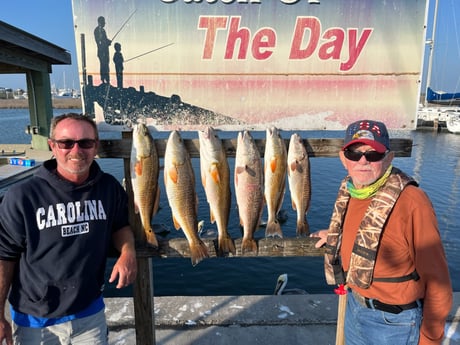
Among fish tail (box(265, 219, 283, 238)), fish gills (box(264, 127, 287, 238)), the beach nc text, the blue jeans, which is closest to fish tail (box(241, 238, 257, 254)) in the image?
fish tail (box(265, 219, 283, 238))

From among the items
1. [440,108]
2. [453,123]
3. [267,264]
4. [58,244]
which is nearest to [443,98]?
[440,108]

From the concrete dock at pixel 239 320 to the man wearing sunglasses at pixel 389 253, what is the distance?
1547 mm

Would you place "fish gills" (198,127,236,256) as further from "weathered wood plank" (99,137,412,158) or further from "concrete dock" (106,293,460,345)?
"concrete dock" (106,293,460,345)

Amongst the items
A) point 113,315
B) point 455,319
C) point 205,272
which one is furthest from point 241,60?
point 205,272

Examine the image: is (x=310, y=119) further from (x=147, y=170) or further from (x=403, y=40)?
(x=147, y=170)

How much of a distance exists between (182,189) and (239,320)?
2158 mm

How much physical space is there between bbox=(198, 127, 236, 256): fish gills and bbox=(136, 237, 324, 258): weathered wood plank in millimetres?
103

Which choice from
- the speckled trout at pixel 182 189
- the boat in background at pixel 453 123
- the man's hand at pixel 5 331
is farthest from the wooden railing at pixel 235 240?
the boat in background at pixel 453 123

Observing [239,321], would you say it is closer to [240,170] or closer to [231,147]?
[240,170]

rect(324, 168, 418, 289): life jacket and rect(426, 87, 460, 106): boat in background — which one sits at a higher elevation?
rect(426, 87, 460, 106): boat in background

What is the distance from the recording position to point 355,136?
2127mm

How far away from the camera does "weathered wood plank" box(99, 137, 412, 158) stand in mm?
2658

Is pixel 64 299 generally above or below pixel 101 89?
below

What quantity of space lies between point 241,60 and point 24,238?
84.2 inches
